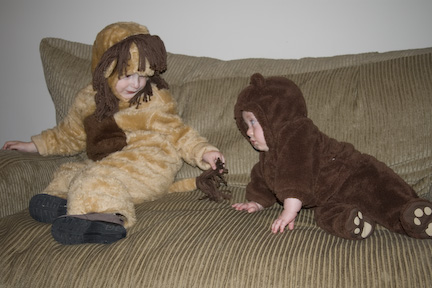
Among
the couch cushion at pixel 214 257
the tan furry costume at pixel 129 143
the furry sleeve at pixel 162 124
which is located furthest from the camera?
the furry sleeve at pixel 162 124

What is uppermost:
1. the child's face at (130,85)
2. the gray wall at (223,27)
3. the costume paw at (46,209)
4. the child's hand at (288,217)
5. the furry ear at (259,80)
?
the gray wall at (223,27)

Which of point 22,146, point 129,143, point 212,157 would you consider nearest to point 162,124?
point 129,143

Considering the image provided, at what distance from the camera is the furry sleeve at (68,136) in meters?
1.72

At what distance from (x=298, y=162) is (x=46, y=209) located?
0.86 m

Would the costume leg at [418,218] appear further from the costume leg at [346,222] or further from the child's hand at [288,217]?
the child's hand at [288,217]

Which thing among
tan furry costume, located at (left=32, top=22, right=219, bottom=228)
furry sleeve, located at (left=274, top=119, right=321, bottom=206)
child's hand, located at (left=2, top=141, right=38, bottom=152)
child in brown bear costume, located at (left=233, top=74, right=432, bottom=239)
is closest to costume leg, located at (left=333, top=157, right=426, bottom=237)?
child in brown bear costume, located at (left=233, top=74, right=432, bottom=239)

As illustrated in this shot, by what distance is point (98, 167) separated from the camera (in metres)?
1.47

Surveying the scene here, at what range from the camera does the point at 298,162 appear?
1287mm

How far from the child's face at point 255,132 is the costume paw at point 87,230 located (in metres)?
0.52

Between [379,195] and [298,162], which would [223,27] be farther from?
[379,195]

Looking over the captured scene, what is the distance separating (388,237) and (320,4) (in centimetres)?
111

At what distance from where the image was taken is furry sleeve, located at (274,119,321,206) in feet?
4.15

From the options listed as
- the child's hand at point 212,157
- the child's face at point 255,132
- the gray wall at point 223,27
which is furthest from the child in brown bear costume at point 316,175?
the gray wall at point 223,27

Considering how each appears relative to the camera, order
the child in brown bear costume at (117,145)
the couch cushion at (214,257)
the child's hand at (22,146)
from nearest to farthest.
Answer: the couch cushion at (214,257), the child in brown bear costume at (117,145), the child's hand at (22,146)
